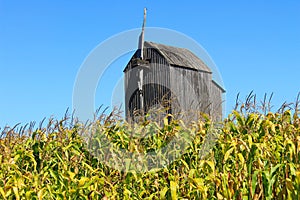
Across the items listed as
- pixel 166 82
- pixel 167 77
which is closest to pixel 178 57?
pixel 167 77

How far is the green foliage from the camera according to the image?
110 inches

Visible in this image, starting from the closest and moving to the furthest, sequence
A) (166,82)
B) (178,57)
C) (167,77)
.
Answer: (166,82) < (167,77) < (178,57)

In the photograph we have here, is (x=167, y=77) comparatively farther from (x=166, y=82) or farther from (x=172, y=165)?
(x=172, y=165)

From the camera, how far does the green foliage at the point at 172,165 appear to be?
9.17 feet

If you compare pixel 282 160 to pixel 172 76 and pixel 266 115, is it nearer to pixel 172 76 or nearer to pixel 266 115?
pixel 266 115

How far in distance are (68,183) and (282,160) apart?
135 cm

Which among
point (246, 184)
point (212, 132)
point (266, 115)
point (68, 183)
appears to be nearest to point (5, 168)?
point (68, 183)

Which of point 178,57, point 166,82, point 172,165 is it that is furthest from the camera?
point 178,57

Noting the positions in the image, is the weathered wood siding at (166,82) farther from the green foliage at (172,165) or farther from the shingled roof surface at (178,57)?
the green foliage at (172,165)

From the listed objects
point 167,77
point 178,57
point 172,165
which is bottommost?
point 172,165

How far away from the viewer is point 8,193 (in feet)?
9.62

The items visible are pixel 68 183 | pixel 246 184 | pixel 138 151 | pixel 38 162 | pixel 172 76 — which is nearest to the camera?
pixel 246 184

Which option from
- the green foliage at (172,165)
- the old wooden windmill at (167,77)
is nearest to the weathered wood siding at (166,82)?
the old wooden windmill at (167,77)

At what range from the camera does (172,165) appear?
11.6 feet
